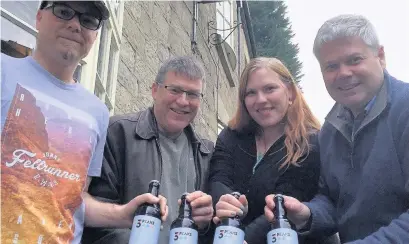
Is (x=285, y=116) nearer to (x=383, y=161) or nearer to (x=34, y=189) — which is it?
(x=383, y=161)

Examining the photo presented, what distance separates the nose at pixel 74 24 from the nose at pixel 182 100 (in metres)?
0.72

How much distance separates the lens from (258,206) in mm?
2094

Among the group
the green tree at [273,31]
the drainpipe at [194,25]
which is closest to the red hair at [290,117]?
the drainpipe at [194,25]

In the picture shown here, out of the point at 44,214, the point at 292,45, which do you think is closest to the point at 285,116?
the point at 44,214

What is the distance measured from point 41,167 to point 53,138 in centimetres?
14

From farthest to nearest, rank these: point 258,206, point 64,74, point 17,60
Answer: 1. point 258,206
2. point 64,74
3. point 17,60

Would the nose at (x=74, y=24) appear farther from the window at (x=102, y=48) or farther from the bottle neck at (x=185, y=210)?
the window at (x=102, y=48)

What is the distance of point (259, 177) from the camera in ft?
6.94

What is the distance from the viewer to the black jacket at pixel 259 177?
205 centimetres

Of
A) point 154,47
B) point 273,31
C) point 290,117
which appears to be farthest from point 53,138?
point 273,31

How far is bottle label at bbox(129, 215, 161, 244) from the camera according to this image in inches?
58.3

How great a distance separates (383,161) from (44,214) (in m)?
1.45

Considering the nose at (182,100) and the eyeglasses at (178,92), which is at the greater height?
the eyeglasses at (178,92)

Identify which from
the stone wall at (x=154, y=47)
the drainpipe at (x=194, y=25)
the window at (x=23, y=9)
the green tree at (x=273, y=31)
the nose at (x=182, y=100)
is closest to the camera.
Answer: the nose at (x=182, y=100)
